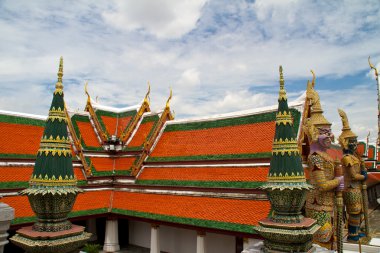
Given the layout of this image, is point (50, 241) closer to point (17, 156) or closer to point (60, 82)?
point (60, 82)

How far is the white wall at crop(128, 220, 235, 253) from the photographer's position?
685 inches

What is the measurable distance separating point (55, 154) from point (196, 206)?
1093 cm

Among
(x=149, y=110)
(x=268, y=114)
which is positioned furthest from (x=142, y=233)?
(x=268, y=114)

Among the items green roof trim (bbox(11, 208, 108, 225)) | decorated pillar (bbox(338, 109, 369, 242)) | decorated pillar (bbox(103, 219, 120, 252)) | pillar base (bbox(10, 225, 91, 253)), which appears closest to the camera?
pillar base (bbox(10, 225, 91, 253))

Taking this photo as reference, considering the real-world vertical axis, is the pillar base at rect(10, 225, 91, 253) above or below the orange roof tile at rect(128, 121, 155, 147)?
below

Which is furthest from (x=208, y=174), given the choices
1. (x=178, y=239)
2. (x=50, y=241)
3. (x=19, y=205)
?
(x=50, y=241)

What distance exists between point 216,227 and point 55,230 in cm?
961

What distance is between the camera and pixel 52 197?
21.1ft

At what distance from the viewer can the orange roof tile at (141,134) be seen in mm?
22984

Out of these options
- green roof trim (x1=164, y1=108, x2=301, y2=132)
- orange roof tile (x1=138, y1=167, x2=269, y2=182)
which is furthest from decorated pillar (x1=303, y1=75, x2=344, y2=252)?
orange roof tile (x1=138, y1=167, x2=269, y2=182)

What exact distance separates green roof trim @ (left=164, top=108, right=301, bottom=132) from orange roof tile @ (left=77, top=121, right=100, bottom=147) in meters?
5.33

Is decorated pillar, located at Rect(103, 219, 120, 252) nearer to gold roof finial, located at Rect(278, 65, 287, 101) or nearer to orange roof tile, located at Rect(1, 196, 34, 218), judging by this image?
orange roof tile, located at Rect(1, 196, 34, 218)

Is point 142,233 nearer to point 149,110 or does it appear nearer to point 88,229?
point 88,229

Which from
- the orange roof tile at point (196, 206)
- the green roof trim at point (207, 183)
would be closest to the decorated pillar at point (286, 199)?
the orange roof tile at point (196, 206)
